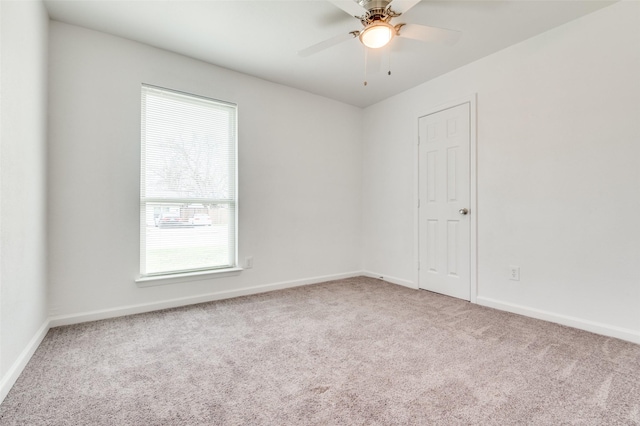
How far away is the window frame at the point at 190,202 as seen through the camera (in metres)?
2.81

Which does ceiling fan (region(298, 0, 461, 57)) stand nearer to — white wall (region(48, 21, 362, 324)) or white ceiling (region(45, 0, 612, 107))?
white ceiling (region(45, 0, 612, 107))

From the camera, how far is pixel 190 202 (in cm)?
306

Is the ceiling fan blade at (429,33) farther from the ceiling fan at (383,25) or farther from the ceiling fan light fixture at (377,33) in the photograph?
the ceiling fan light fixture at (377,33)

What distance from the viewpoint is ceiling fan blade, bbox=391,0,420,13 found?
1776 mm

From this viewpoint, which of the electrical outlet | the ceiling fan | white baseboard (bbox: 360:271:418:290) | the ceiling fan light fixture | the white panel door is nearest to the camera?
the ceiling fan

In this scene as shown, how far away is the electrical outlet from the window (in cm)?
279

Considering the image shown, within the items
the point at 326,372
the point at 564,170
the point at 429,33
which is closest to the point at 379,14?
the point at 429,33

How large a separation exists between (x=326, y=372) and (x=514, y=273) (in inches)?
81.6

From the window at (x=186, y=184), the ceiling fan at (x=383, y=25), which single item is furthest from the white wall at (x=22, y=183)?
the ceiling fan at (x=383, y=25)

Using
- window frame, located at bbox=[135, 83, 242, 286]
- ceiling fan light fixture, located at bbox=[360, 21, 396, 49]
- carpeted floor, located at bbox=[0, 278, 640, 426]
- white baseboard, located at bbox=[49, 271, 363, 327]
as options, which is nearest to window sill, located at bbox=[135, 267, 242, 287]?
window frame, located at bbox=[135, 83, 242, 286]

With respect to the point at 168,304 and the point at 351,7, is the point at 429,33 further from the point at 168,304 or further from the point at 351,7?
the point at 168,304

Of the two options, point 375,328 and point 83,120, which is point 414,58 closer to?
point 375,328

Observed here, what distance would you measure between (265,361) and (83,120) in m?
2.48

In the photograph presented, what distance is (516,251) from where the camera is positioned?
277 centimetres
